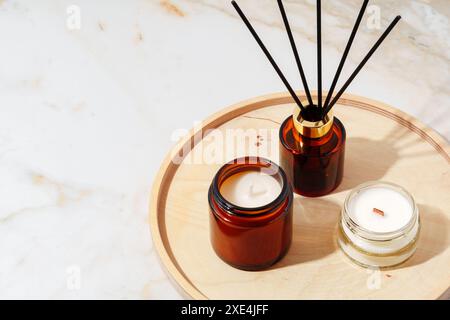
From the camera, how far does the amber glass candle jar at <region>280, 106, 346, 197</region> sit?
2.74ft

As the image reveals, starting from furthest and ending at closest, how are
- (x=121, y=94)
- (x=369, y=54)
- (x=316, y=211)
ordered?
(x=121, y=94) → (x=316, y=211) → (x=369, y=54)

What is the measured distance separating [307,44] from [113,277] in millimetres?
480

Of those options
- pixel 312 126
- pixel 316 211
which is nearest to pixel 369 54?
pixel 312 126

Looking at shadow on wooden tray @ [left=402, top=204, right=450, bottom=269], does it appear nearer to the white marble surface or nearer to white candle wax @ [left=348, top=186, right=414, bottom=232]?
white candle wax @ [left=348, top=186, right=414, bottom=232]

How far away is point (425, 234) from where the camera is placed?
33.6 inches

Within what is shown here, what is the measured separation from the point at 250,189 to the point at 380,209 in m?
0.15

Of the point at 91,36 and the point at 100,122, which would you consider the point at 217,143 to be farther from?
the point at 91,36

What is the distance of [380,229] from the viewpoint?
80 centimetres

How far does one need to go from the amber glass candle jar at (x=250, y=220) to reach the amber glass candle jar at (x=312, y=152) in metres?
0.06

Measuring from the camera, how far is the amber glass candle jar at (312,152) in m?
0.83

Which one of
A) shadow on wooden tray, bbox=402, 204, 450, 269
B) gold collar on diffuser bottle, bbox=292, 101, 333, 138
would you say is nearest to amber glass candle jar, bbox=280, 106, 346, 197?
Result: gold collar on diffuser bottle, bbox=292, 101, 333, 138

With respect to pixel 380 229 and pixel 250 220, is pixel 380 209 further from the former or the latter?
pixel 250 220

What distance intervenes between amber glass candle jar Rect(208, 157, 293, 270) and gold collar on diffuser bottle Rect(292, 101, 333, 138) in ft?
0.19

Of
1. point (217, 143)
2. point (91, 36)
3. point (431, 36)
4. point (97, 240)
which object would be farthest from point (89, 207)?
point (431, 36)
